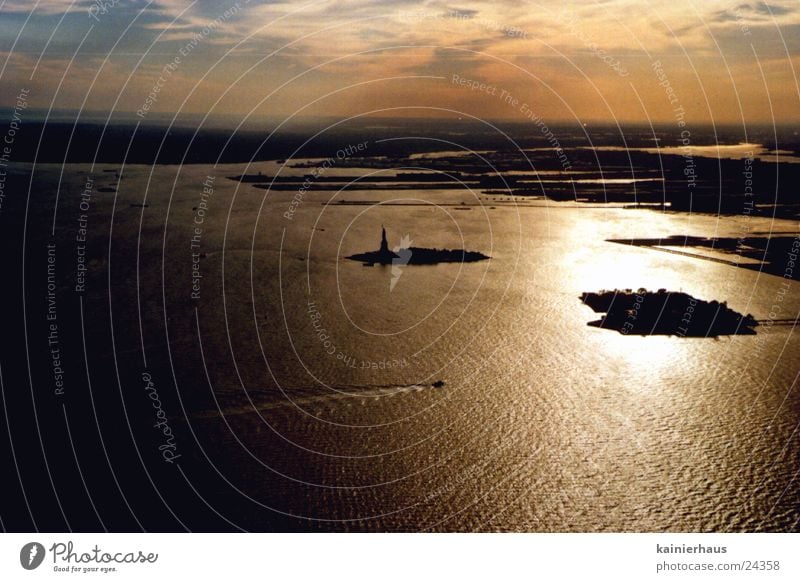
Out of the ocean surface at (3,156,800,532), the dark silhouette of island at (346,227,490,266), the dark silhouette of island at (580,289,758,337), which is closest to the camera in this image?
the ocean surface at (3,156,800,532)

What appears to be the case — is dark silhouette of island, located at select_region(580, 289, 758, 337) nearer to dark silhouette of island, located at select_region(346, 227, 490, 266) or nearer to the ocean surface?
the ocean surface

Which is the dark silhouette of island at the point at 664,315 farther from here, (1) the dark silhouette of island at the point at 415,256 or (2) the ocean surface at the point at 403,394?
(1) the dark silhouette of island at the point at 415,256

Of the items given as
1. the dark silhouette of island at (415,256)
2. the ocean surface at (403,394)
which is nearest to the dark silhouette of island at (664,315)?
the ocean surface at (403,394)

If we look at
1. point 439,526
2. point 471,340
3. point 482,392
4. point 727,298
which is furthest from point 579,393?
point 727,298

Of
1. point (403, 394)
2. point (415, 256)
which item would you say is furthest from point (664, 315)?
point (415, 256)

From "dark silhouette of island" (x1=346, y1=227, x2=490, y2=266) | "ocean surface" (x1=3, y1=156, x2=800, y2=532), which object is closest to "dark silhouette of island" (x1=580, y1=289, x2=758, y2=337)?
"ocean surface" (x1=3, y1=156, x2=800, y2=532)

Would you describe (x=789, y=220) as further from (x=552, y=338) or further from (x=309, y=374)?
(x=309, y=374)
